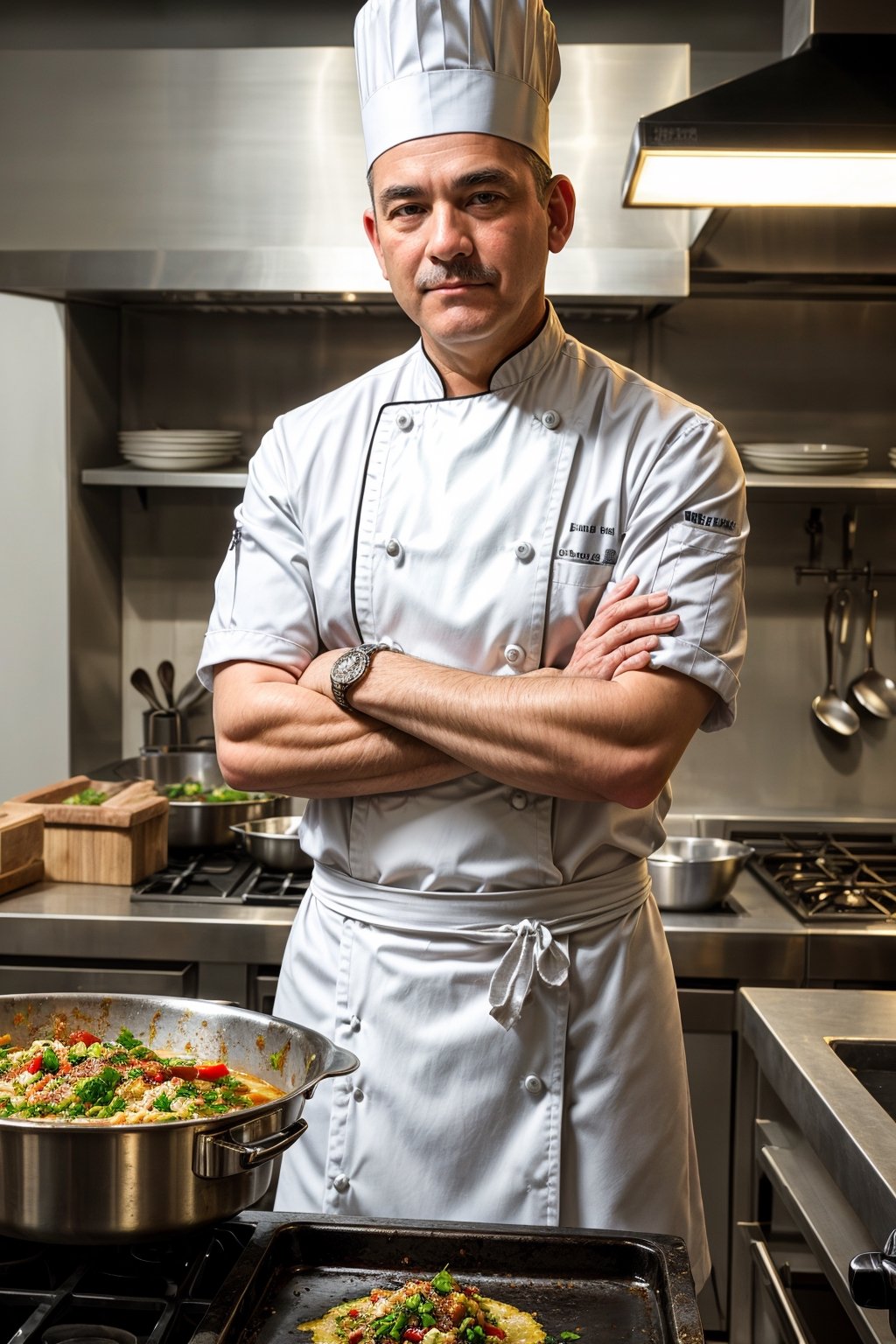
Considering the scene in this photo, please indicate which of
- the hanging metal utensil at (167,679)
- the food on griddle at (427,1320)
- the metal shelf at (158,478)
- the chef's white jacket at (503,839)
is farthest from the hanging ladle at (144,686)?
the food on griddle at (427,1320)

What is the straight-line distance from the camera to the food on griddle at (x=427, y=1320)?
0.80m

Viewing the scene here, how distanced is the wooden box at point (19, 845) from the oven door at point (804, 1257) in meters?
1.37

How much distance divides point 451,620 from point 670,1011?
0.49 meters

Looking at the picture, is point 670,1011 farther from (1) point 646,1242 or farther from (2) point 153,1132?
(2) point 153,1132

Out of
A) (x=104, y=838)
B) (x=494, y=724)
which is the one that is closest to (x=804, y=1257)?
(x=494, y=724)

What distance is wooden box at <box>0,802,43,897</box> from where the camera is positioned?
7.66 ft

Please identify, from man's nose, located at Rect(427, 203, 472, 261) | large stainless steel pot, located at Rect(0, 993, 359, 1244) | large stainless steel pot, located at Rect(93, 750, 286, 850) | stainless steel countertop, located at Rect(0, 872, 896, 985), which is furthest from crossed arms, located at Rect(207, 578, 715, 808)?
large stainless steel pot, located at Rect(93, 750, 286, 850)

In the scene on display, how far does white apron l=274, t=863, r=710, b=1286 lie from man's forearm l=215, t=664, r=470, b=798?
0.42ft

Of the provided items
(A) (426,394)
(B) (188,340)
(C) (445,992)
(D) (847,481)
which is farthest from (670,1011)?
(B) (188,340)

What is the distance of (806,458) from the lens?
269 cm

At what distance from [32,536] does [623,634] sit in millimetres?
1772

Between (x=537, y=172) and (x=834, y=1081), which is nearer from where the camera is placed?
(x=834, y=1081)

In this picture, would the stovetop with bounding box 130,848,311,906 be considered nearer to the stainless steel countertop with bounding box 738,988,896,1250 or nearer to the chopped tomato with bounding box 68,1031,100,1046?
the stainless steel countertop with bounding box 738,988,896,1250

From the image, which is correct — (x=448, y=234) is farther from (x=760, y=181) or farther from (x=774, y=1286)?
(x=774, y=1286)
